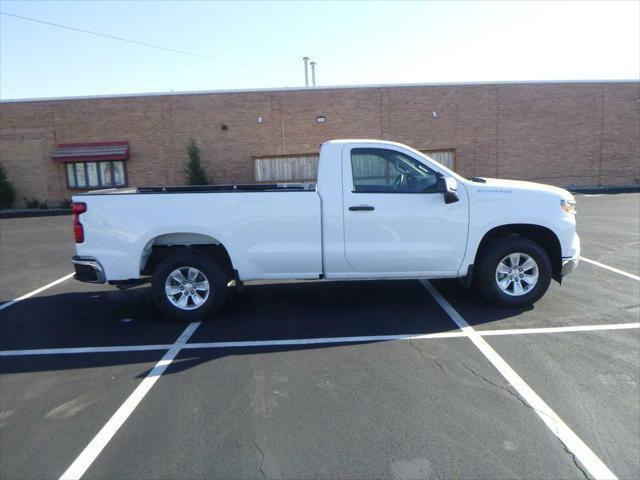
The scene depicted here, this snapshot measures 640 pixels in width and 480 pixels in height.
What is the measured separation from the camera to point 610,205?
18156 millimetres

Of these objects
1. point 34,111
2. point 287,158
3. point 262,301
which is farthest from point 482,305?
point 34,111

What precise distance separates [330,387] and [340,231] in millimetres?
2204

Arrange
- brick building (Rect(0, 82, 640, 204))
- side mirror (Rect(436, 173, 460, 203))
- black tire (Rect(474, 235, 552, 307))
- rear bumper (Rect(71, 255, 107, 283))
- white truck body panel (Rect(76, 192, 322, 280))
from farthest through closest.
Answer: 1. brick building (Rect(0, 82, 640, 204))
2. black tire (Rect(474, 235, 552, 307))
3. rear bumper (Rect(71, 255, 107, 283))
4. white truck body panel (Rect(76, 192, 322, 280))
5. side mirror (Rect(436, 173, 460, 203))

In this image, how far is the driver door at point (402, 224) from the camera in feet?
20.0

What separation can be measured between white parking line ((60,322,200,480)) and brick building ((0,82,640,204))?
2086cm

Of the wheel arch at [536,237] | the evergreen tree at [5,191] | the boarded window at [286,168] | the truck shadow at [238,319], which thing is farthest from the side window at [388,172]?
the evergreen tree at [5,191]

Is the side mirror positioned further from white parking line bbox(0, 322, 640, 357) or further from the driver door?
white parking line bbox(0, 322, 640, 357)

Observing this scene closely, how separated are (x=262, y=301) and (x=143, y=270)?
165 cm

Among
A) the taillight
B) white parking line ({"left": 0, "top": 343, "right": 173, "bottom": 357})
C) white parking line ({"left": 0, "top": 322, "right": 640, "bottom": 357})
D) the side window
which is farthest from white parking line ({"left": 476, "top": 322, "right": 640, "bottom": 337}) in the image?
the taillight

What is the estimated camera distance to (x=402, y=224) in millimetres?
6109

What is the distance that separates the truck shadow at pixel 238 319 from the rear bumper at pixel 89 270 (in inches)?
24.1

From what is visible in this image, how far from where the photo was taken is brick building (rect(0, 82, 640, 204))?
25.8 meters

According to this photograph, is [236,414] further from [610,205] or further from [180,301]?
[610,205]

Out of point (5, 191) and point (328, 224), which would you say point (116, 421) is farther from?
point (5, 191)
